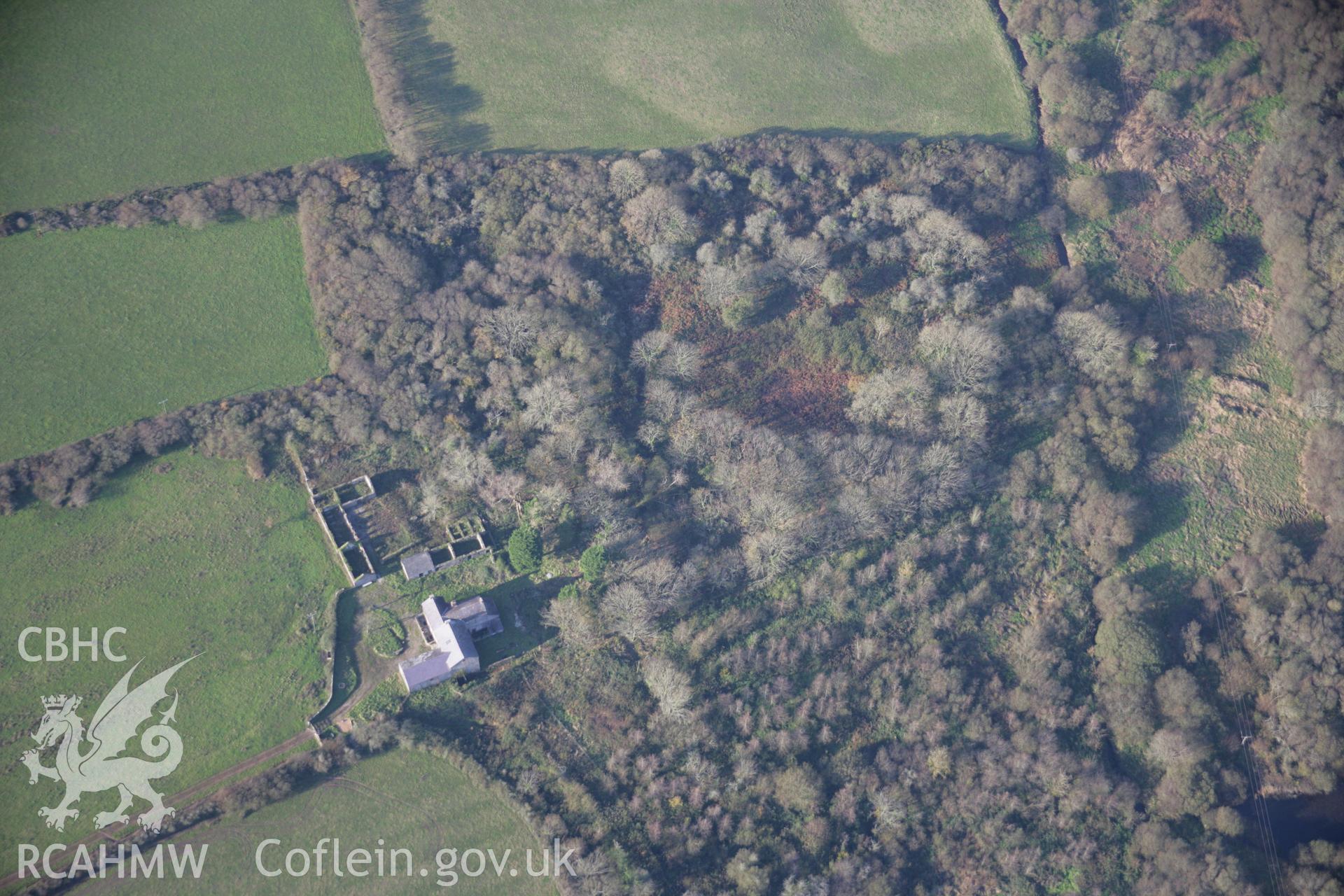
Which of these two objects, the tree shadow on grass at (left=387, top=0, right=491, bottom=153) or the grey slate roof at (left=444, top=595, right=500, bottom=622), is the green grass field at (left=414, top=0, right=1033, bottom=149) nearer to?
the tree shadow on grass at (left=387, top=0, right=491, bottom=153)

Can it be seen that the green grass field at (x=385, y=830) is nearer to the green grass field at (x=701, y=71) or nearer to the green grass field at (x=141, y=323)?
the green grass field at (x=141, y=323)

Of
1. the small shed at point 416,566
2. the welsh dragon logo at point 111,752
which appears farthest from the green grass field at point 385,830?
the small shed at point 416,566

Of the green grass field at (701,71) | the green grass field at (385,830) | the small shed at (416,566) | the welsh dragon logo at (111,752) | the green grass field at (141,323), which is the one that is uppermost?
the green grass field at (701,71)

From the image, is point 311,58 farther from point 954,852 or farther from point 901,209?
point 954,852

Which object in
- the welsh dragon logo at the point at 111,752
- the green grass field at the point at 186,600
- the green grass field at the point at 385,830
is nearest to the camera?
the green grass field at the point at 385,830

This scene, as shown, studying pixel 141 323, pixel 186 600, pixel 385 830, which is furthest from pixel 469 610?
pixel 141 323

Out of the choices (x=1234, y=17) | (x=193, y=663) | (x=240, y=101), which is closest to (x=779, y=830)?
(x=193, y=663)

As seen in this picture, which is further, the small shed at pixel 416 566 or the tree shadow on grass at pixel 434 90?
the tree shadow on grass at pixel 434 90
